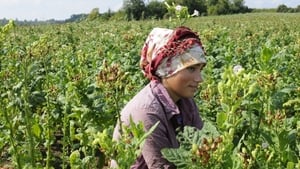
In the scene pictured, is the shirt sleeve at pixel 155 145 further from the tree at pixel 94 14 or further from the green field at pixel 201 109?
the tree at pixel 94 14

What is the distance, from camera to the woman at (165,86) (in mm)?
3115

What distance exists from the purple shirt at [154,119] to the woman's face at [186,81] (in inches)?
2.6

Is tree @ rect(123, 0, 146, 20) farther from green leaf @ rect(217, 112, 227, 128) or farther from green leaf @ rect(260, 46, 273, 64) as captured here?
green leaf @ rect(217, 112, 227, 128)

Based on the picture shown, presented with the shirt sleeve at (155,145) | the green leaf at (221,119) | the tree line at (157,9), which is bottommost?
the tree line at (157,9)

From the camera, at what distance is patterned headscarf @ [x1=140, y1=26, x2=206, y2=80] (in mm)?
3160

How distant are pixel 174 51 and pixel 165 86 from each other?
269mm

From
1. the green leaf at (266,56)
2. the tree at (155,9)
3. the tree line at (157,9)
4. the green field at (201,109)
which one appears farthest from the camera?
the tree at (155,9)

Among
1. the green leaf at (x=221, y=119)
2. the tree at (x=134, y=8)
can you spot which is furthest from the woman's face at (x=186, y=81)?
the tree at (x=134, y=8)

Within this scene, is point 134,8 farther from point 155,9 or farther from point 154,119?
point 154,119

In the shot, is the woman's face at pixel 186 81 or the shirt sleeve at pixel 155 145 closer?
the shirt sleeve at pixel 155 145

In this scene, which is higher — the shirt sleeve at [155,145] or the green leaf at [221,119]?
the green leaf at [221,119]

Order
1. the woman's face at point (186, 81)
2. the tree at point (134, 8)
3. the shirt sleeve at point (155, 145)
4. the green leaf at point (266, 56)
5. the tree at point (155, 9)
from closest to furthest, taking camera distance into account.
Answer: the shirt sleeve at point (155, 145)
the woman's face at point (186, 81)
the green leaf at point (266, 56)
the tree at point (155, 9)
the tree at point (134, 8)

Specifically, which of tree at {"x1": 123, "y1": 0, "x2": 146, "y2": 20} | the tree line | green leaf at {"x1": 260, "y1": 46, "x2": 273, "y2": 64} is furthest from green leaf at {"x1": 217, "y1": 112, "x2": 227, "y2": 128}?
tree at {"x1": 123, "y1": 0, "x2": 146, "y2": 20}

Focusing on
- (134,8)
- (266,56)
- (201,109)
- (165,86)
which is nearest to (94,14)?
(134,8)
